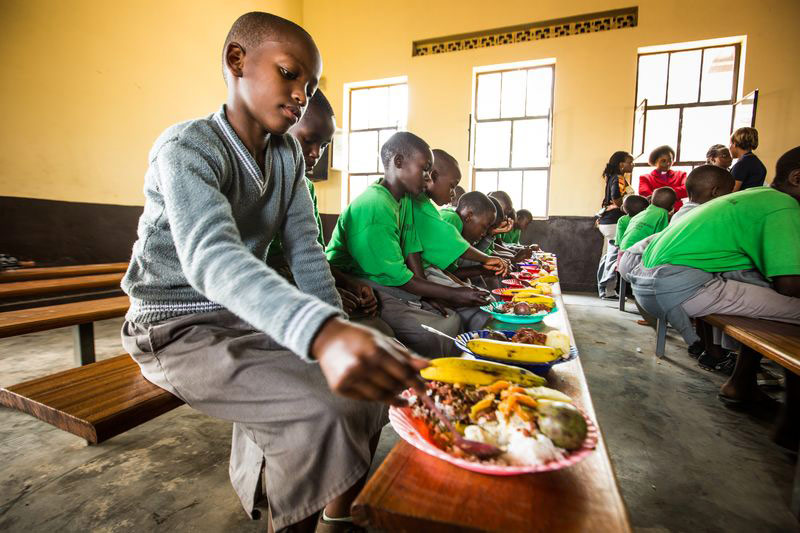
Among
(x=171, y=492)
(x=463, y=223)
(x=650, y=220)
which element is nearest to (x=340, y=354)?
(x=171, y=492)

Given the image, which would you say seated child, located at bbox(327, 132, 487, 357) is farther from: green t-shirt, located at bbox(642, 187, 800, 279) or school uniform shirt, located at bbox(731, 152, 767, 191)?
school uniform shirt, located at bbox(731, 152, 767, 191)

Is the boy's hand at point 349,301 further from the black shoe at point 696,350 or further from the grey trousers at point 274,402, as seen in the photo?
the black shoe at point 696,350

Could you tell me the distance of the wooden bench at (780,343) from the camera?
1.43 metres

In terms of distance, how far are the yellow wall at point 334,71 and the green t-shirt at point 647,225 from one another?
89.5 inches

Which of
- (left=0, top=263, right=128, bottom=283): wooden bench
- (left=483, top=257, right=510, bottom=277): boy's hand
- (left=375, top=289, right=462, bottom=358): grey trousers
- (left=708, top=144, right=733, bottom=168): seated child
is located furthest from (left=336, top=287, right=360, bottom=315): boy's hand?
(left=708, top=144, right=733, bottom=168): seated child

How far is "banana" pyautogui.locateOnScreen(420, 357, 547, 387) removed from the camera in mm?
856

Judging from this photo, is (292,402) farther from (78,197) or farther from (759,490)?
(78,197)

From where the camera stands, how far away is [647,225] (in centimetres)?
429

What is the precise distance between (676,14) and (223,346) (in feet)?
25.7

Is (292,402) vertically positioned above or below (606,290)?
above

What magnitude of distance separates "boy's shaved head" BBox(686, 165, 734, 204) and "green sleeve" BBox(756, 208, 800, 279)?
1.03m

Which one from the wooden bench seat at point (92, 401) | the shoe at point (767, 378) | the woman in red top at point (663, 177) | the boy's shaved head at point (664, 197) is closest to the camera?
Result: the wooden bench seat at point (92, 401)

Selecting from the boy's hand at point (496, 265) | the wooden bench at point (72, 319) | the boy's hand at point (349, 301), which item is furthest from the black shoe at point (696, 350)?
the wooden bench at point (72, 319)

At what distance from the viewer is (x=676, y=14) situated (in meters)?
5.95
